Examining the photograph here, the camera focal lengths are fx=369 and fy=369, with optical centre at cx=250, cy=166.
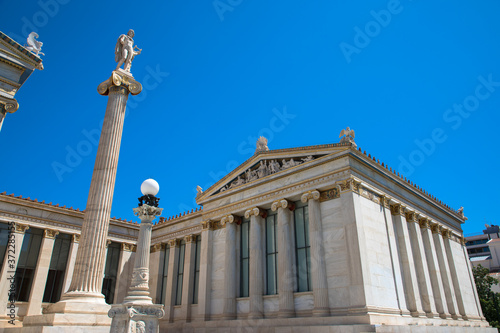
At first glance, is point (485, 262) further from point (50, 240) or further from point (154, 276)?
point (50, 240)

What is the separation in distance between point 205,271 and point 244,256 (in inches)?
146

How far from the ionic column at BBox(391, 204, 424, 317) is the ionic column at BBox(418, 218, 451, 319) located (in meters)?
3.88

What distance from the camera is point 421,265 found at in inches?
1093

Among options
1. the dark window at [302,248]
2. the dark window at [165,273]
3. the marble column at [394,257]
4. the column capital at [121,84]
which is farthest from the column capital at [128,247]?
the marble column at [394,257]

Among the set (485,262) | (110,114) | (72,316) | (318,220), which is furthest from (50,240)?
(485,262)

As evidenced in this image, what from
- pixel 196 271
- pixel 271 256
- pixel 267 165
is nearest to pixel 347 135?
pixel 267 165

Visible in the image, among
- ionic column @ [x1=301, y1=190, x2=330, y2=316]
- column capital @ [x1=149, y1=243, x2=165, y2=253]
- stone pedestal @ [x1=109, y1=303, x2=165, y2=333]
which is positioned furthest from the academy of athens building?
stone pedestal @ [x1=109, y1=303, x2=165, y2=333]

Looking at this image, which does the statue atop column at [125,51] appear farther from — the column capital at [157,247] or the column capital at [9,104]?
the column capital at [157,247]

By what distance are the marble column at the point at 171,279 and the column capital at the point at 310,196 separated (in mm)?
16545

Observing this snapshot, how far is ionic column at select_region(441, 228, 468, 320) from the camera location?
103 feet

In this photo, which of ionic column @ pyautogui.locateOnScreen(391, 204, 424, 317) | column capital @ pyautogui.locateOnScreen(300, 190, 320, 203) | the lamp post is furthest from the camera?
column capital @ pyautogui.locateOnScreen(300, 190, 320, 203)

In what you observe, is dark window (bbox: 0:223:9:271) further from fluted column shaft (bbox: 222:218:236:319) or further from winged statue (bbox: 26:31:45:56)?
fluted column shaft (bbox: 222:218:236:319)

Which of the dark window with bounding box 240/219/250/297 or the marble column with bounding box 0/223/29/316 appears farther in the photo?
the marble column with bounding box 0/223/29/316

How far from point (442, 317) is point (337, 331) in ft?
40.5
